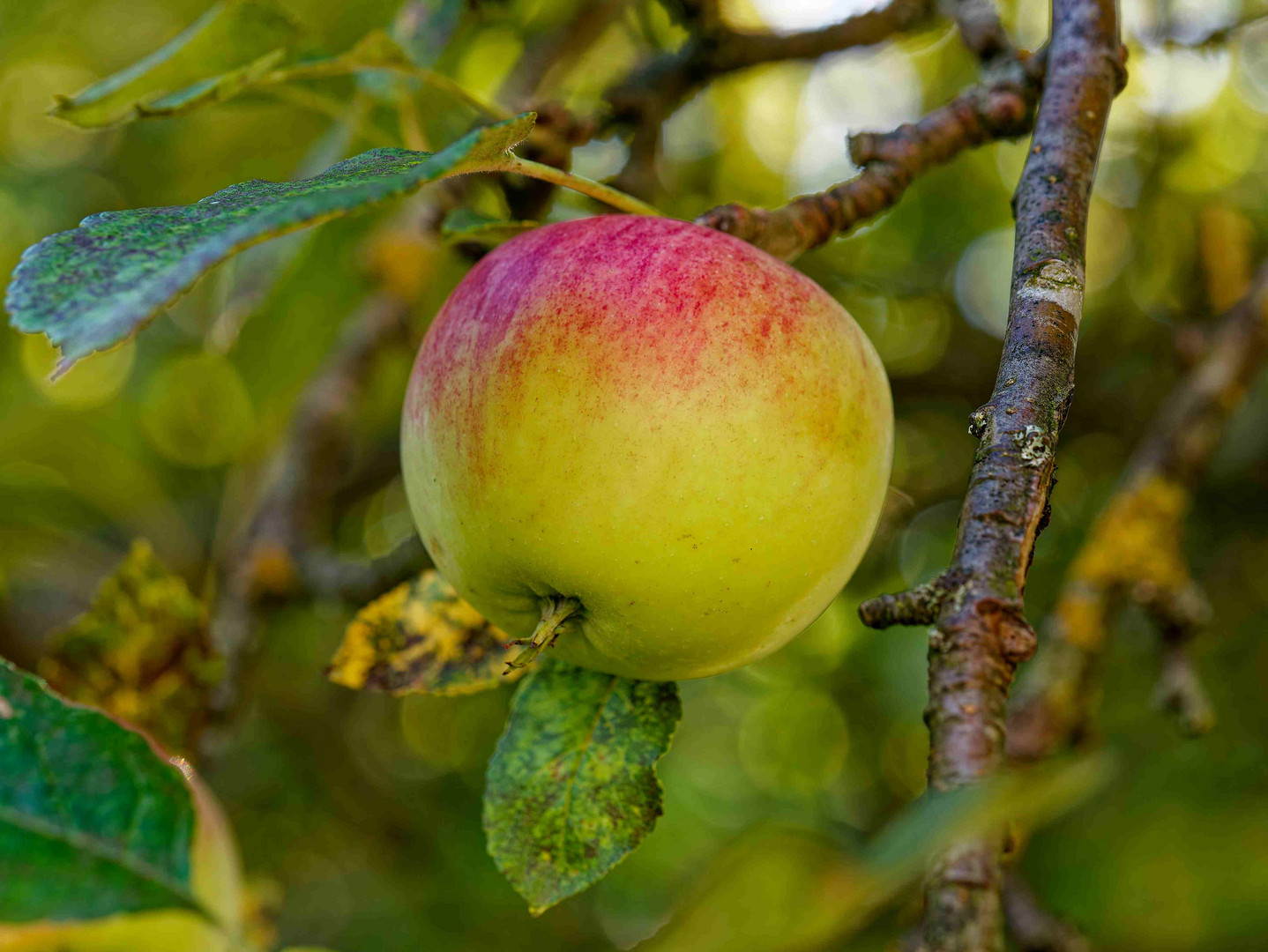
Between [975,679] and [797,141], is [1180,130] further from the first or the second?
[975,679]

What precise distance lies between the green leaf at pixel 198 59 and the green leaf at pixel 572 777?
0.56 metres

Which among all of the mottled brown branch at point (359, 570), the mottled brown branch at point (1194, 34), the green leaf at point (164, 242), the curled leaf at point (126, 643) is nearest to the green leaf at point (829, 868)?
the green leaf at point (164, 242)

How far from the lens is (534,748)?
75 cm

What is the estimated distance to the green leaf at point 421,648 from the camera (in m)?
0.85

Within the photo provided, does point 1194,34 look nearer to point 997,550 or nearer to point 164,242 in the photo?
point 997,550

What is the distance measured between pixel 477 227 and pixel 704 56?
1.84ft

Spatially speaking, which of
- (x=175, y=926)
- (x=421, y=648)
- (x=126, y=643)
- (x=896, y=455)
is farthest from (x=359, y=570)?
(x=896, y=455)

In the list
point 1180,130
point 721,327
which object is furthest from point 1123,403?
point 721,327

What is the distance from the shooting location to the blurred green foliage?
5.08 feet

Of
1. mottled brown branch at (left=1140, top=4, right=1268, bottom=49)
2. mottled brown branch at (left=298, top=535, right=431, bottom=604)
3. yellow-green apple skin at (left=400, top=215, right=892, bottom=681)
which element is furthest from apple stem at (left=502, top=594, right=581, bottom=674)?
mottled brown branch at (left=1140, top=4, right=1268, bottom=49)

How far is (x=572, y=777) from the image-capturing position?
2.41 feet

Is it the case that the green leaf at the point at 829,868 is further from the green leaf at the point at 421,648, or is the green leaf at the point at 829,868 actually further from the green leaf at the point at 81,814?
the green leaf at the point at 421,648

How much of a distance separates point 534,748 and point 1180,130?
5.22 ft

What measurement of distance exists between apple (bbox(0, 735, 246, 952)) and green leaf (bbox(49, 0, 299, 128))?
572mm
